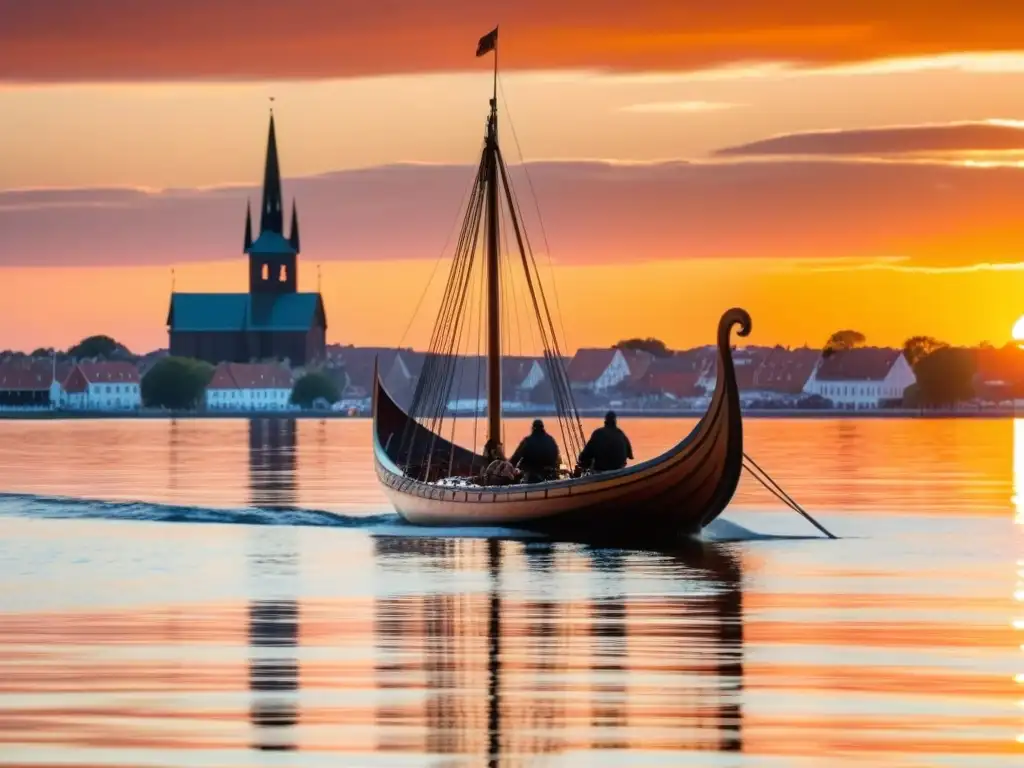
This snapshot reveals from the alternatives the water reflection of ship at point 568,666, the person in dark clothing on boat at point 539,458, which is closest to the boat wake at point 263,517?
the person in dark clothing on boat at point 539,458

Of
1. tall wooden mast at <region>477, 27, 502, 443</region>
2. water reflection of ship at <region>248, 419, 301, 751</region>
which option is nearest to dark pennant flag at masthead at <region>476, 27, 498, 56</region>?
tall wooden mast at <region>477, 27, 502, 443</region>

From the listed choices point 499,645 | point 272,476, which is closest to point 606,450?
point 499,645

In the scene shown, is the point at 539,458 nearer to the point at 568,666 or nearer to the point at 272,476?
the point at 568,666

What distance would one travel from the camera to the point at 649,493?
3800 cm

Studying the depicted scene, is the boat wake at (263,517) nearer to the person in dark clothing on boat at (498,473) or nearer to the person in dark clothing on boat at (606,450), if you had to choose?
the person in dark clothing on boat at (498,473)

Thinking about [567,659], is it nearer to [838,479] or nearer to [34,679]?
[34,679]

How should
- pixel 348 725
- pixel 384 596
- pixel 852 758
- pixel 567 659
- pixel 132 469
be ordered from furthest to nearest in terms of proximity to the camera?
pixel 132 469 < pixel 384 596 < pixel 567 659 < pixel 348 725 < pixel 852 758

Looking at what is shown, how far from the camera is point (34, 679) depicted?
20516 millimetres

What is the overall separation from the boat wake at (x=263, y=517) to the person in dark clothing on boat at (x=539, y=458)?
1.01 m

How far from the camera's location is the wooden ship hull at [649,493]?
122ft

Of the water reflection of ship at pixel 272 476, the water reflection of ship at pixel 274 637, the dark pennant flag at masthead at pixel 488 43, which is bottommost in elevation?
the water reflection of ship at pixel 274 637

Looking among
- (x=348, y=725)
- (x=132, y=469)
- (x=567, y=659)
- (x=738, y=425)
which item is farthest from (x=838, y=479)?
(x=348, y=725)

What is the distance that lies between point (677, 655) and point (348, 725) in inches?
208

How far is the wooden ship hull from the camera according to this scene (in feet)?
122
